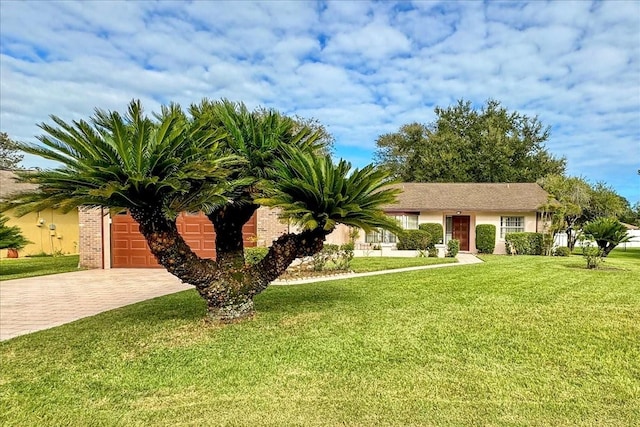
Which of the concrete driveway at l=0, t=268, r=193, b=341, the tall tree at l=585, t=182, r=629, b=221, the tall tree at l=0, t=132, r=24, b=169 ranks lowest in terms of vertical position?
the concrete driveway at l=0, t=268, r=193, b=341

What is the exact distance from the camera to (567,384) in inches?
149

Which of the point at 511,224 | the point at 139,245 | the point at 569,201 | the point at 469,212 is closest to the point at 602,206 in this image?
the point at 569,201

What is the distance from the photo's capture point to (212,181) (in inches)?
199

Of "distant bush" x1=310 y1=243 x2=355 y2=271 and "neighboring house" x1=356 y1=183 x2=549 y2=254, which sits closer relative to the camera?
"distant bush" x1=310 y1=243 x2=355 y2=271

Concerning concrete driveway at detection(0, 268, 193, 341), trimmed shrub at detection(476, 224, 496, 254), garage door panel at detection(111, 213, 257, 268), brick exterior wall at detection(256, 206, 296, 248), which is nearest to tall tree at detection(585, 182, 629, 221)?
trimmed shrub at detection(476, 224, 496, 254)

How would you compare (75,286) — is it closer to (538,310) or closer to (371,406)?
(371,406)

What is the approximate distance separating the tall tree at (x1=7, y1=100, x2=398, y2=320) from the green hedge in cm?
1684

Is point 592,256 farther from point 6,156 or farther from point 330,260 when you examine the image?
point 6,156

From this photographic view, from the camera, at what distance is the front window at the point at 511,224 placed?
856 inches

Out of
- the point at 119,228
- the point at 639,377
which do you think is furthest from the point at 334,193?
the point at 119,228

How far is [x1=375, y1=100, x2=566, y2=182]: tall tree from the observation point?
3397 cm

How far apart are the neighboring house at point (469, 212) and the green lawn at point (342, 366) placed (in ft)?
47.1

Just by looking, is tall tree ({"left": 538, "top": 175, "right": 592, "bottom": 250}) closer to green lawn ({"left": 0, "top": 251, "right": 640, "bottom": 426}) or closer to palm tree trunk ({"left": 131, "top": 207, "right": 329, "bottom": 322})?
green lawn ({"left": 0, "top": 251, "right": 640, "bottom": 426})

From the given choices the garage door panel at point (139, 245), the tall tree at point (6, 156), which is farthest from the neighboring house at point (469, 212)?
the tall tree at point (6, 156)
